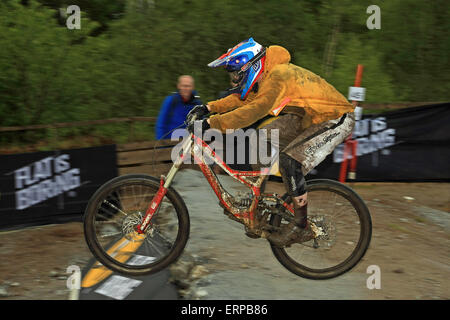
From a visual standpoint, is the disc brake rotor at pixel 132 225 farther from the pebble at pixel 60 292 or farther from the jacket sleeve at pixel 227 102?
the jacket sleeve at pixel 227 102

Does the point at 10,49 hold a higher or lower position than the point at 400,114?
higher

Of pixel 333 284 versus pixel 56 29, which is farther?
pixel 56 29

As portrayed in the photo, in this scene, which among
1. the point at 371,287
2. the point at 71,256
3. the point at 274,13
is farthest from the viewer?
the point at 274,13

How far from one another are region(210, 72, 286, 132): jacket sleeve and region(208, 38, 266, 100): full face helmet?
16cm

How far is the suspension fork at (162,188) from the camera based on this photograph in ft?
14.1

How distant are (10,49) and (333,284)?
8.06 meters

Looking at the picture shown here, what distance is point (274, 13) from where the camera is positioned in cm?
1199

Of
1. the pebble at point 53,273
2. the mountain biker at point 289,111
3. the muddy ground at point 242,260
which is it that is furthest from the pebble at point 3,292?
the mountain biker at point 289,111

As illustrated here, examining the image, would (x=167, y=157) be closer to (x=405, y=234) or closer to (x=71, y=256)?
(x=71, y=256)

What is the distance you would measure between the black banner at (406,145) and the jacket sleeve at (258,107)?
19.9ft

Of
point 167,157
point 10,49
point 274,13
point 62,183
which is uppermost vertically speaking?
point 274,13

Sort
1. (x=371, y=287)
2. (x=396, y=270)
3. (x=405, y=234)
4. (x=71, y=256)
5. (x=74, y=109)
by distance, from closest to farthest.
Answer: (x=371, y=287) < (x=396, y=270) < (x=71, y=256) < (x=405, y=234) < (x=74, y=109)

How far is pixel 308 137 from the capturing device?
4379 millimetres

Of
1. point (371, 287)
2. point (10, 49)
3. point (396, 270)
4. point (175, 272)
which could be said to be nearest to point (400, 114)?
point (396, 270)
